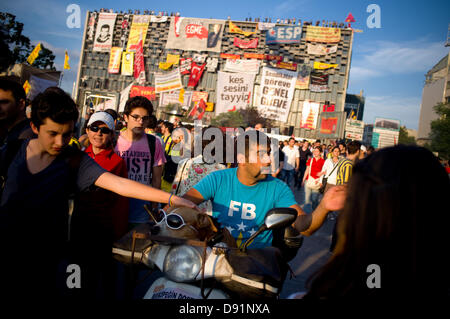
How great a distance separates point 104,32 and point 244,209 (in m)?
46.3

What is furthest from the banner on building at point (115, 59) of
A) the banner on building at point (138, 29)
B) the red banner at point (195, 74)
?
the red banner at point (195, 74)

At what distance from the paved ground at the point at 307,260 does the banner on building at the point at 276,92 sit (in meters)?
30.0

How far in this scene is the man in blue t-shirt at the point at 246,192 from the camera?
2.46 metres

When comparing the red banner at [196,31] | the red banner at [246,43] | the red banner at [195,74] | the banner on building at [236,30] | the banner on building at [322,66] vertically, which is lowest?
the red banner at [195,74]

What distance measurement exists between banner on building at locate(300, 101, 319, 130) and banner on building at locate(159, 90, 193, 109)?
14.3 meters

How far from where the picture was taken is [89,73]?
44.3 metres

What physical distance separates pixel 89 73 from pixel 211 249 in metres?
48.7

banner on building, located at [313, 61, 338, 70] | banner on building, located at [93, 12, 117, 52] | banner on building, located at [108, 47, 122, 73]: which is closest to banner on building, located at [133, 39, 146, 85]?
banner on building, located at [108, 47, 122, 73]

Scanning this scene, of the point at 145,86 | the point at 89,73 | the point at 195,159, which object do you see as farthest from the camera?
the point at 89,73

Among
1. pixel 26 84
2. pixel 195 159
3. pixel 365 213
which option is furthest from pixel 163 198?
pixel 26 84

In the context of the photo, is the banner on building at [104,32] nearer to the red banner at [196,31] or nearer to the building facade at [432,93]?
the red banner at [196,31]

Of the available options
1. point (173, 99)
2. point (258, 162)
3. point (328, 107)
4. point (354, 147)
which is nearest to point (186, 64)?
point (173, 99)
